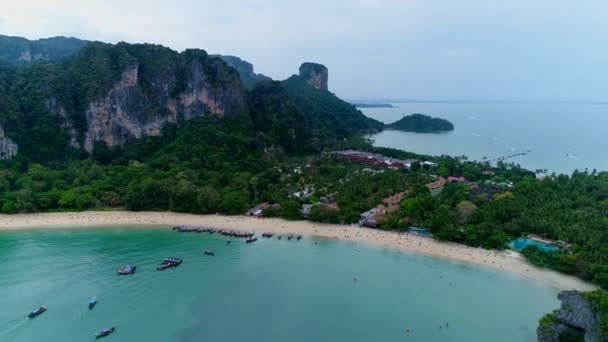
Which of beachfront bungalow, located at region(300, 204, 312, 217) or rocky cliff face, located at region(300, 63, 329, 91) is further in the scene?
rocky cliff face, located at region(300, 63, 329, 91)

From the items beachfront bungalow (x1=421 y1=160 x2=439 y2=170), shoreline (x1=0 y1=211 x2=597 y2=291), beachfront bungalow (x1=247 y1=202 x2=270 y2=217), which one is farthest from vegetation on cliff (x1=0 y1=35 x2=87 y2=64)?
beachfront bungalow (x1=421 y1=160 x2=439 y2=170)

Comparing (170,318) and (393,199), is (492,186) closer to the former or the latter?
(393,199)

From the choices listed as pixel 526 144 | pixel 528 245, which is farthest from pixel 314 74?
pixel 528 245

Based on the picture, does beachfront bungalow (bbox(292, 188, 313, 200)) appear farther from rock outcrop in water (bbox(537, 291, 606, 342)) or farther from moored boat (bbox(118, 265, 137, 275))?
rock outcrop in water (bbox(537, 291, 606, 342))

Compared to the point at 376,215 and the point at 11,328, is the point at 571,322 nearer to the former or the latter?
the point at 376,215

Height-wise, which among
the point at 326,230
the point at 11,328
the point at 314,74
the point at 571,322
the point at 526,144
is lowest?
the point at 11,328
